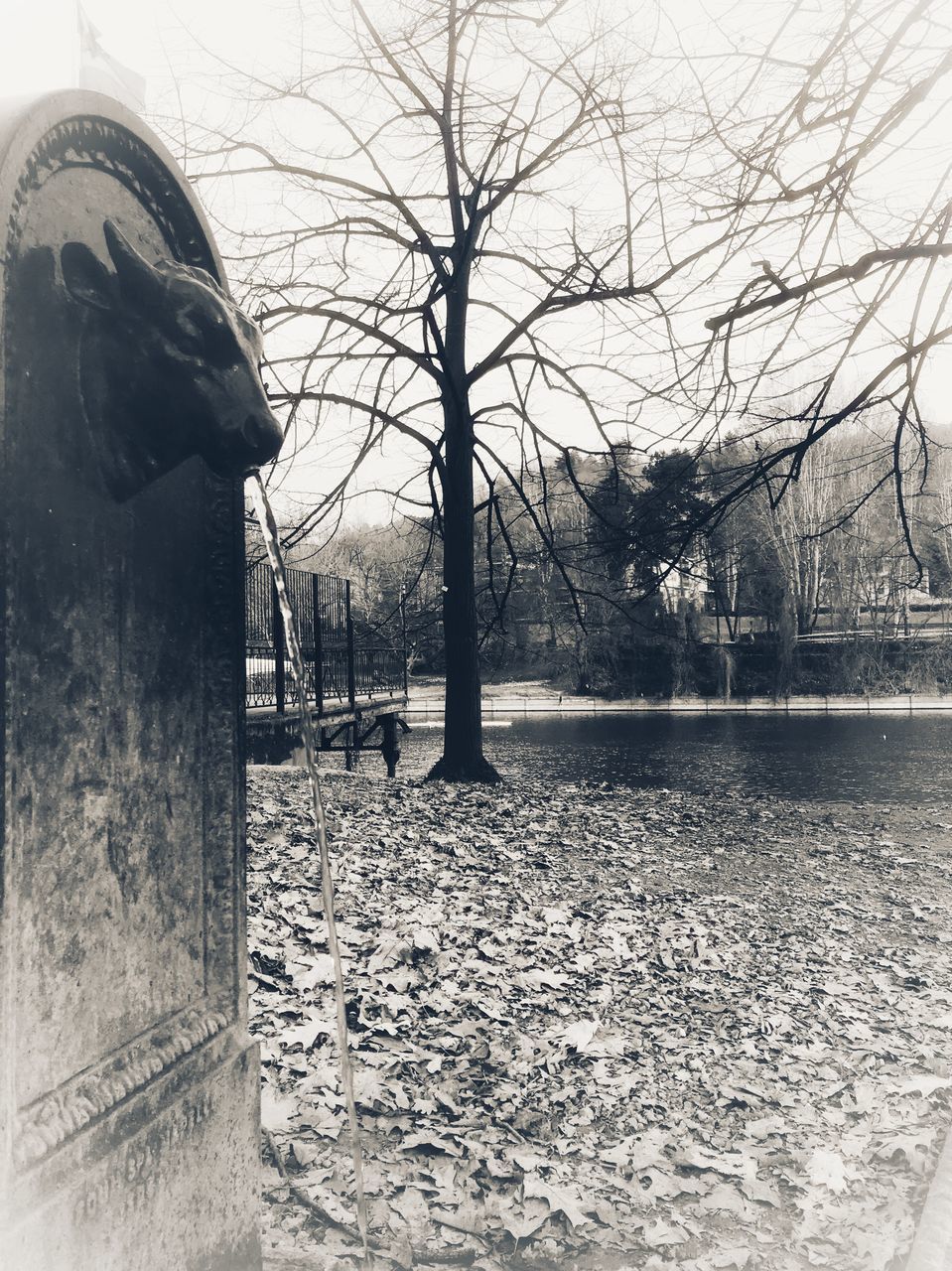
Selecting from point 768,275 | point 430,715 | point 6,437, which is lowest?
point 430,715

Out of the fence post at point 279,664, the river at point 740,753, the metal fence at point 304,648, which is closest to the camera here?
the fence post at point 279,664

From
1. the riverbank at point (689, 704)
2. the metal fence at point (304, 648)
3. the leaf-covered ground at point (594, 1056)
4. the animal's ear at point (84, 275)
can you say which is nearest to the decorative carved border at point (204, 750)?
the animal's ear at point (84, 275)

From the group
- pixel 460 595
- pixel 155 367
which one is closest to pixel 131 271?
pixel 155 367

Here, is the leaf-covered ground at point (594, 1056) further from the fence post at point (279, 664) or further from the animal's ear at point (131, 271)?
the fence post at point (279, 664)

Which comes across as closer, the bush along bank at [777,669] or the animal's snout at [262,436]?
the animal's snout at [262,436]

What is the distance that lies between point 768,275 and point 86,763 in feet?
14.9

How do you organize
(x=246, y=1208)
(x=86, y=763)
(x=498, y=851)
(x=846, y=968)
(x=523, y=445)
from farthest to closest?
(x=523, y=445) → (x=498, y=851) → (x=846, y=968) → (x=246, y=1208) → (x=86, y=763)

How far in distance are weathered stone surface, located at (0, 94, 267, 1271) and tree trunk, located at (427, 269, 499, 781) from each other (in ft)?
31.6

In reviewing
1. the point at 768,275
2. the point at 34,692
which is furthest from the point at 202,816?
the point at 768,275

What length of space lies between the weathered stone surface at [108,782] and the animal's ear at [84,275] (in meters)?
0.02

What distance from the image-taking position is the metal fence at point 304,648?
15016mm

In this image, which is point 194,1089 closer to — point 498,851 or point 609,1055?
point 609,1055

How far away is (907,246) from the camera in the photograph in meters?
5.30

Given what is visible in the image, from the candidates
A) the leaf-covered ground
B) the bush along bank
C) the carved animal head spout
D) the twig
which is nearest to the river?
the bush along bank
